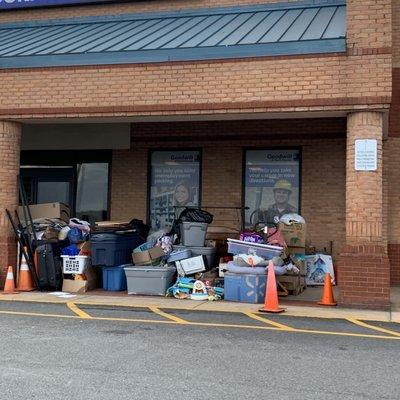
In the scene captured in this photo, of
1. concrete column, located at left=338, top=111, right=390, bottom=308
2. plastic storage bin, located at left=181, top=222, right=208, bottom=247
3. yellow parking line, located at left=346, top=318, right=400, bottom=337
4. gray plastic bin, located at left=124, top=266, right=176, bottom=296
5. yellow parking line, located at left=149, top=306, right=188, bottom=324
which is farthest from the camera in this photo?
plastic storage bin, located at left=181, top=222, right=208, bottom=247

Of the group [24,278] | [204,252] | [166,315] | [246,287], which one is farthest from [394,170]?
[24,278]

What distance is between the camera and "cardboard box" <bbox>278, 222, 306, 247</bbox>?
1288cm

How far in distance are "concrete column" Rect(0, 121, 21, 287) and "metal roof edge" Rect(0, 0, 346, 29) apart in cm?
536

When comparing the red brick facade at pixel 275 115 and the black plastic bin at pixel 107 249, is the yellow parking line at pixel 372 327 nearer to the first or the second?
the red brick facade at pixel 275 115

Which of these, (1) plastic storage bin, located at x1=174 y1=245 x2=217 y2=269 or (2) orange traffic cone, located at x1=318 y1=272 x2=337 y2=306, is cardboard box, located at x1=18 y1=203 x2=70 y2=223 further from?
(2) orange traffic cone, located at x1=318 y1=272 x2=337 y2=306

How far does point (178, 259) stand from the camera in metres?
11.4

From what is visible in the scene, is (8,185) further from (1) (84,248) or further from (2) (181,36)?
(2) (181,36)

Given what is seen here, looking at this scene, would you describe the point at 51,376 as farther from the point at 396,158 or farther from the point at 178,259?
the point at 396,158

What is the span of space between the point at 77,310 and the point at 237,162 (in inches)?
263

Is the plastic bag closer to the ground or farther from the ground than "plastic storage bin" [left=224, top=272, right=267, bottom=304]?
farther from the ground

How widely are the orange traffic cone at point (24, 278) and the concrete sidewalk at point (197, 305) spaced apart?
0.41 metres

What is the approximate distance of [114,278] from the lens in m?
11.8

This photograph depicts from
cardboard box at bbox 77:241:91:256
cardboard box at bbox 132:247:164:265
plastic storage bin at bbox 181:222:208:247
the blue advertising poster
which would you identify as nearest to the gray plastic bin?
cardboard box at bbox 132:247:164:265

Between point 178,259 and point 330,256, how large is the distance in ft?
13.9
